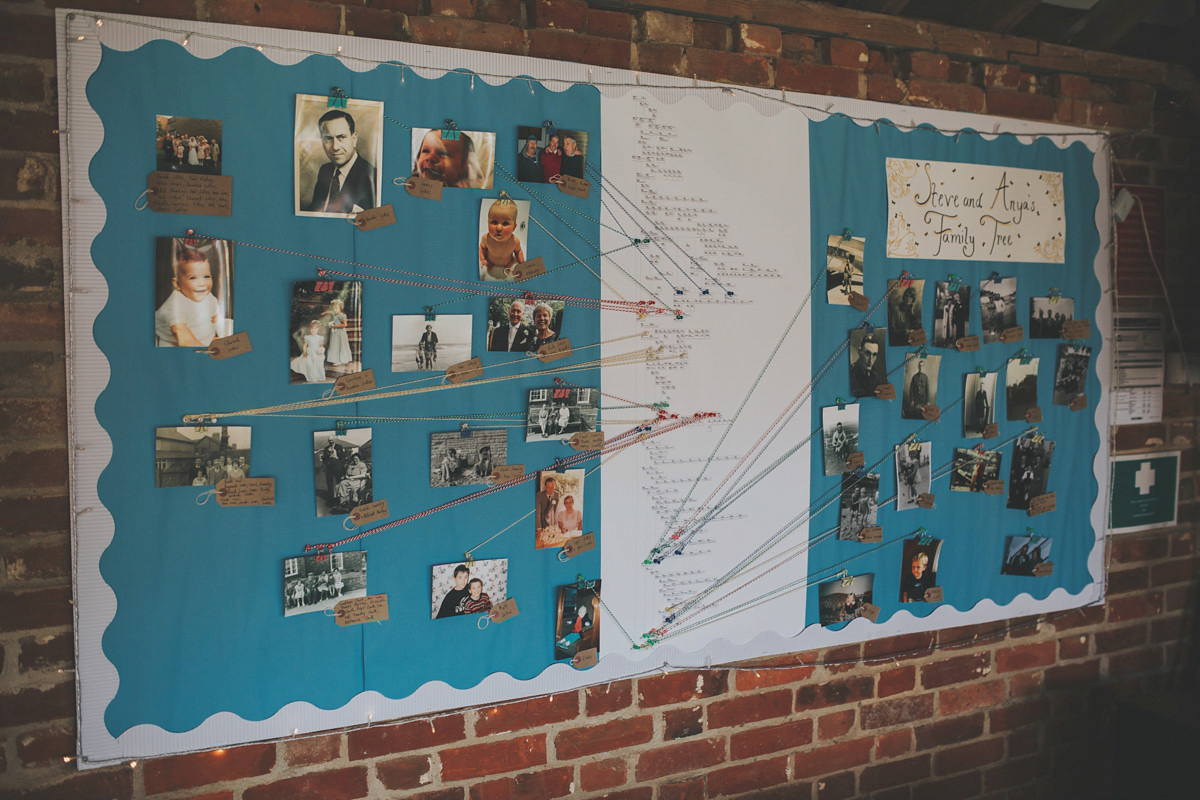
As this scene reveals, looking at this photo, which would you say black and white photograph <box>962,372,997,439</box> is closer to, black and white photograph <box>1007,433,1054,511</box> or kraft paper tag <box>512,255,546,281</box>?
black and white photograph <box>1007,433,1054,511</box>

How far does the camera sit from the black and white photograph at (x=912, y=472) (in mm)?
1839

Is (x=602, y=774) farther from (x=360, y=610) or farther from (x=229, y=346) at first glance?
(x=229, y=346)

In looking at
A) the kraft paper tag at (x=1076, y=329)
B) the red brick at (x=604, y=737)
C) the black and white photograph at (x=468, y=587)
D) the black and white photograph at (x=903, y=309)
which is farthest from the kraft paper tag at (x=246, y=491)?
the kraft paper tag at (x=1076, y=329)

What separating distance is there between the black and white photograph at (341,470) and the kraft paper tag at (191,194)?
1.45 ft

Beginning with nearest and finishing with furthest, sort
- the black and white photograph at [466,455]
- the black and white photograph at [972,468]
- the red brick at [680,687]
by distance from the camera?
1. the black and white photograph at [466,455]
2. the red brick at [680,687]
3. the black and white photograph at [972,468]

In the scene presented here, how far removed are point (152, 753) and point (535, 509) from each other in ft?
2.68

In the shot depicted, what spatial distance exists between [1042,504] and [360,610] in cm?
175

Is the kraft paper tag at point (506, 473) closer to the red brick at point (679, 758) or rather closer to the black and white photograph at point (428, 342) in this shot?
the black and white photograph at point (428, 342)

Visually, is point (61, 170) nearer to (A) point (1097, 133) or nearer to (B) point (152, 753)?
(B) point (152, 753)

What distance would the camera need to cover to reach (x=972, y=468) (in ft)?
6.27

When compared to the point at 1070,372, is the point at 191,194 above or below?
above

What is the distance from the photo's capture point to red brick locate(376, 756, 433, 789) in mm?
1492

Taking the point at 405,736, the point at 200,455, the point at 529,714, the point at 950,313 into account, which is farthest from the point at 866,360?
the point at 200,455

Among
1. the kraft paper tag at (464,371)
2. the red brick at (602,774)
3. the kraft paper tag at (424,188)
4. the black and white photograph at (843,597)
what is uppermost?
the kraft paper tag at (424,188)
